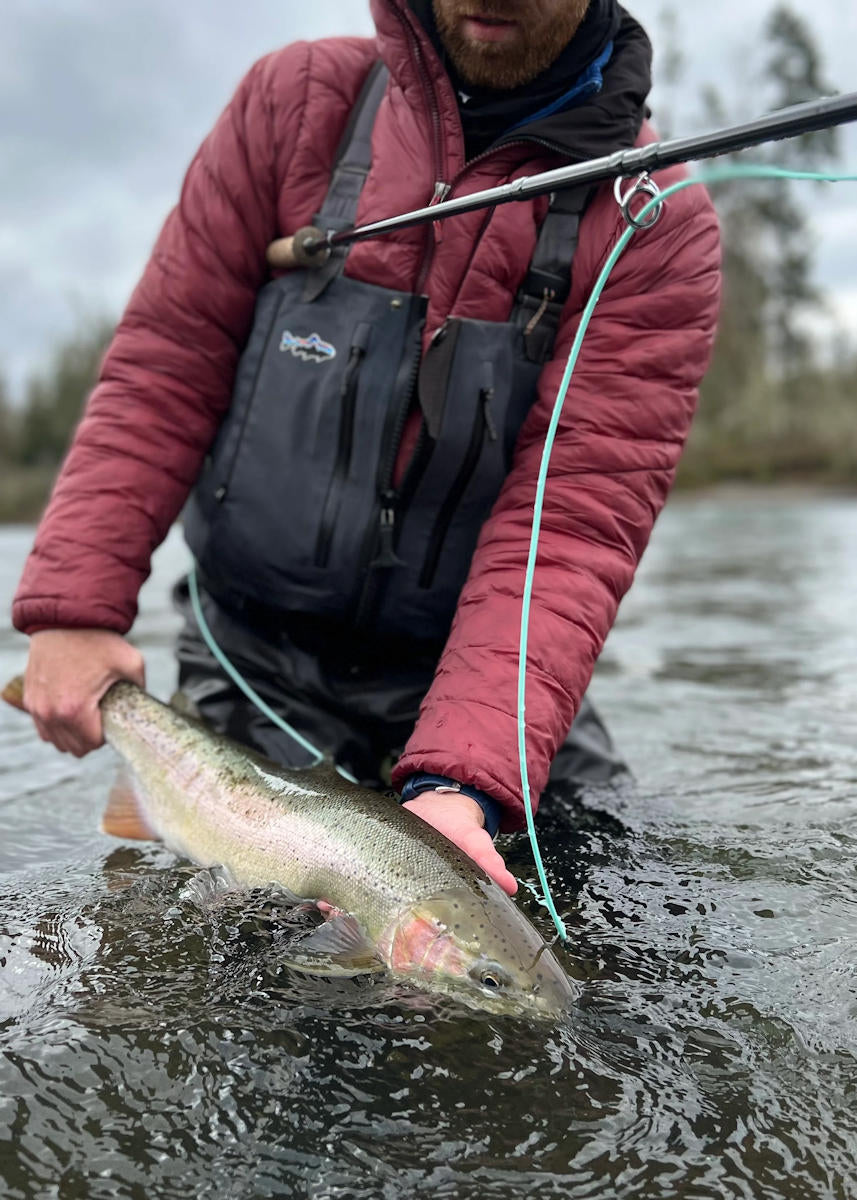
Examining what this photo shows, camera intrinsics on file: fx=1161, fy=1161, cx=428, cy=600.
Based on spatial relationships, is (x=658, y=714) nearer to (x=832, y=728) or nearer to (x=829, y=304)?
(x=832, y=728)

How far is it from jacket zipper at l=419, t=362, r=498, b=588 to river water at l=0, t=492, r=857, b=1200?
2.77 ft

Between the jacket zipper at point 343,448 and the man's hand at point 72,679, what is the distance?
66 centimetres

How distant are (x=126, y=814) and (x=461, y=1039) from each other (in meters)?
1.58

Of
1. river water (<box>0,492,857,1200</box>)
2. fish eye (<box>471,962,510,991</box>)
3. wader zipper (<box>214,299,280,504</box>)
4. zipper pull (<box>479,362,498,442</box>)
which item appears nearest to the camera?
river water (<box>0,492,857,1200</box>)

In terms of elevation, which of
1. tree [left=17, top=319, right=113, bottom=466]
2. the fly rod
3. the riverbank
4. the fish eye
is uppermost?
the fly rod

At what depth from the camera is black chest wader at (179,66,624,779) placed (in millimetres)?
3217

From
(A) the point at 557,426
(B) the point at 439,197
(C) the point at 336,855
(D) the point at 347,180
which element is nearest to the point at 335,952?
(C) the point at 336,855

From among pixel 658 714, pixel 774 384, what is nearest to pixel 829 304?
pixel 774 384

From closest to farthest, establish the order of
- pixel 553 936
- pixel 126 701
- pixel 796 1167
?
pixel 796 1167 → pixel 553 936 → pixel 126 701

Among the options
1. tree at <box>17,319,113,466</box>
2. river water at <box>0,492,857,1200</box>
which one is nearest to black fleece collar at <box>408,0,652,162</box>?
river water at <box>0,492,857,1200</box>

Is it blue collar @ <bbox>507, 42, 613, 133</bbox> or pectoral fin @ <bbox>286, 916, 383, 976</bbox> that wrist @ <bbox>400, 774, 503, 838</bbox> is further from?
blue collar @ <bbox>507, 42, 613, 133</bbox>

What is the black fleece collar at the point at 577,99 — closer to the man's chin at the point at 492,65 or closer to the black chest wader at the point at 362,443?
the man's chin at the point at 492,65

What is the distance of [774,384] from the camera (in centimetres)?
3862

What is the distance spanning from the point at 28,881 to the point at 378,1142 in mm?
1541
